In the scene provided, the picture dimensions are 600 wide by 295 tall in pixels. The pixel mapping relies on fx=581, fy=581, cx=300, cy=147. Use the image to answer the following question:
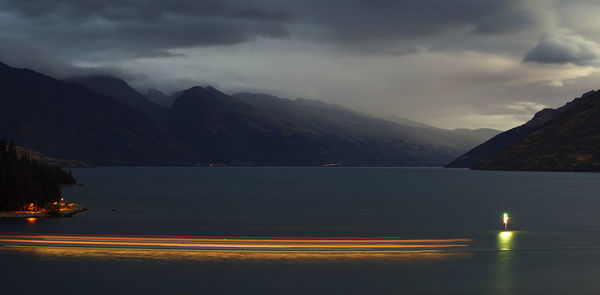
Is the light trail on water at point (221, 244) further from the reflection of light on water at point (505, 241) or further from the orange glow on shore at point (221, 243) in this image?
the reflection of light on water at point (505, 241)

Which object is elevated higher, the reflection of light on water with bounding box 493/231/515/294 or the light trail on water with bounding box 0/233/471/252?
the light trail on water with bounding box 0/233/471/252

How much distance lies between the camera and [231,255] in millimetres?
52500

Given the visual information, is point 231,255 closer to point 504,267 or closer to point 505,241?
point 504,267

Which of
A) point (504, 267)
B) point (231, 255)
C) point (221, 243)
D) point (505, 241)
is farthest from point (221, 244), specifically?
point (505, 241)

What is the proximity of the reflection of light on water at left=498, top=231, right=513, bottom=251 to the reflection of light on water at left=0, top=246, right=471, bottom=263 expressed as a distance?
6971 millimetres

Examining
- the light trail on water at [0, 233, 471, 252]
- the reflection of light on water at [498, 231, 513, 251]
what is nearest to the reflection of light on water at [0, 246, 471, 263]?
the light trail on water at [0, 233, 471, 252]

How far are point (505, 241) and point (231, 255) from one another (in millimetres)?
32057

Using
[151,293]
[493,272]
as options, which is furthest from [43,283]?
[493,272]

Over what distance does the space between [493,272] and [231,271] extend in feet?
69.0

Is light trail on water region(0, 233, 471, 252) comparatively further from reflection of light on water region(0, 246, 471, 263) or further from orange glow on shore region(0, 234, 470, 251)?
reflection of light on water region(0, 246, 471, 263)

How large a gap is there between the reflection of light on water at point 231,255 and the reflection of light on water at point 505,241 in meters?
6.97

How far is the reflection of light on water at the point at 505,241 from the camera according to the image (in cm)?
5994

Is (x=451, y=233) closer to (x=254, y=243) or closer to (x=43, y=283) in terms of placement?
(x=254, y=243)

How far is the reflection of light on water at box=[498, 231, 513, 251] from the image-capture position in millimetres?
59938
